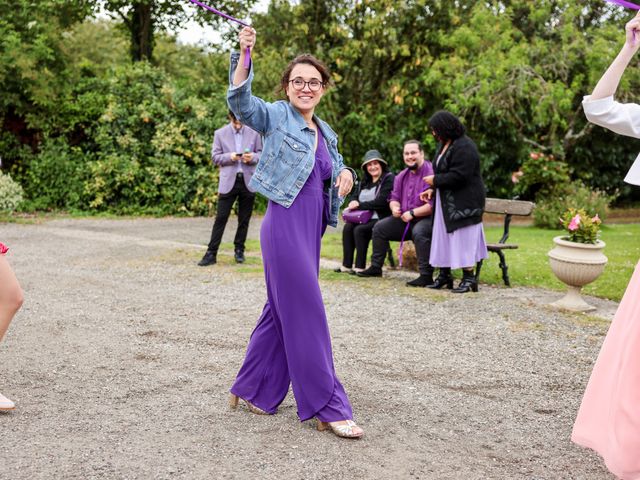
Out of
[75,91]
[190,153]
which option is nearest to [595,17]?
[190,153]

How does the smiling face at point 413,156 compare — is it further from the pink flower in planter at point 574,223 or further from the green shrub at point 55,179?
the green shrub at point 55,179

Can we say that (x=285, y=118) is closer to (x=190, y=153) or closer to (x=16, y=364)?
(x=16, y=364)

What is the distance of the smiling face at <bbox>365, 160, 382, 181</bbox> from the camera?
939 cm

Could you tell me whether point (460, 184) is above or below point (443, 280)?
above

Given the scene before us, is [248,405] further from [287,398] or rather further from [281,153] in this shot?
[281,153]

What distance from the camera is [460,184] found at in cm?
812

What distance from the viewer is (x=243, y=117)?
3.87 m

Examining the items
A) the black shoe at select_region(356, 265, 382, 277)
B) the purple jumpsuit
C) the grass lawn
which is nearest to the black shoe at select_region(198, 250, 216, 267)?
the grass lawn

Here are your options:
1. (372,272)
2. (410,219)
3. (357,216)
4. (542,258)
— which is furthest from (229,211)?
(542,258)

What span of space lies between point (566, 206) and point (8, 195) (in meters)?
11.5

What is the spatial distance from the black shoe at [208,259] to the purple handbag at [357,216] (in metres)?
1.82

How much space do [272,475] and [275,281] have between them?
1025mm

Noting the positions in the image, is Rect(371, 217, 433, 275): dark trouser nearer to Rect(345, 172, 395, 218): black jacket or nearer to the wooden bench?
Rect(345, 172, 395, 218): black jacket

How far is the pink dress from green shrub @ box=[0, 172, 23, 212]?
12.7m
